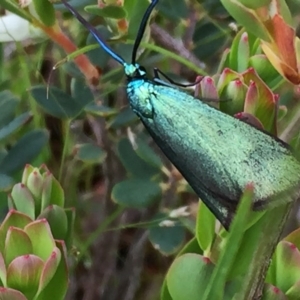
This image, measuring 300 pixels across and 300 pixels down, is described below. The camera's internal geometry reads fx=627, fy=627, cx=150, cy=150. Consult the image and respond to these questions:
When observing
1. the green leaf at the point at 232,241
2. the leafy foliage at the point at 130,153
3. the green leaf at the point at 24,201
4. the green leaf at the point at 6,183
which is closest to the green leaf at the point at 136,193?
the leafy foliage at the point at 130,153

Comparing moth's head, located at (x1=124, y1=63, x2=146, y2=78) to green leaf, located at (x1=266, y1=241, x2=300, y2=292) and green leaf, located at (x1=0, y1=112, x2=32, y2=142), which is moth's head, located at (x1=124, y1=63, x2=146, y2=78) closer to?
green leaf, located at (x1=0, y1=112, x2=32, y2=142)

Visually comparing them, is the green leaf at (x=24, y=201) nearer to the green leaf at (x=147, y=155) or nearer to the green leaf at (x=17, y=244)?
the green leaf at (x=17, y=244)

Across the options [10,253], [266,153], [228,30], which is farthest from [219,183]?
[228,30]

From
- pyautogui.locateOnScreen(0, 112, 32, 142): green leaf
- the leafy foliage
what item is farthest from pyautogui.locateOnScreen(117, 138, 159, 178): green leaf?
pyautogui.locateOnScreen(0, 112, 32, 142): green leaf

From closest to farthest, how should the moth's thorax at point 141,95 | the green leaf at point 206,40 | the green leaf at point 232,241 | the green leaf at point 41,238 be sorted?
the green leaf at point 232,241
the green leaf at point 41,238
the moth's thorax at point 141,95
the green leaf at point 206,40

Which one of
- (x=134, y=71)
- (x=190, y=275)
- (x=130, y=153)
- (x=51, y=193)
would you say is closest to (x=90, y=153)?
(x=130, y=153)

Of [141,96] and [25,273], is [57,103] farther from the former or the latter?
[25,273]
